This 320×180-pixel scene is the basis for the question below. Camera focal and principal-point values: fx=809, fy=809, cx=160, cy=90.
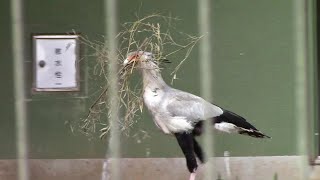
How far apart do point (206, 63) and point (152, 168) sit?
1.11m

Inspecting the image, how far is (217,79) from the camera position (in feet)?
22.4

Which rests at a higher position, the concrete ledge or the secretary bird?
the secretary bird

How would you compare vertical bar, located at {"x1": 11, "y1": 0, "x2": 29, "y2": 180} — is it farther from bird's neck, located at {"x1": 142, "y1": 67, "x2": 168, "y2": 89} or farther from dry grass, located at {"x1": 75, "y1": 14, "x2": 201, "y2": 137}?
bird's neck, located at {"x1": 142, "y1": 67, "x2": 168, "y2": 89}

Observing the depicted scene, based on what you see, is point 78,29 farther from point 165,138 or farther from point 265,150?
point 265,150

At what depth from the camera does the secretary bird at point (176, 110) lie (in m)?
6.07

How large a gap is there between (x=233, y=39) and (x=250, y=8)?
0.30 metres

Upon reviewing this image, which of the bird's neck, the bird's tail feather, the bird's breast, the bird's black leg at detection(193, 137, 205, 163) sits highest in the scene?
the bird's neck

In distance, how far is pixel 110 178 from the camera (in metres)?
6.65

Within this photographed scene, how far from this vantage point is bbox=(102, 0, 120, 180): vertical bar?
6102mm

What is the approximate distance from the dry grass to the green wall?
3.3 inches

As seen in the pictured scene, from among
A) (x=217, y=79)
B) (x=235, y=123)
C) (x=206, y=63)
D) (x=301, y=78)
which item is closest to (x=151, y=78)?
(x=206, y=63)

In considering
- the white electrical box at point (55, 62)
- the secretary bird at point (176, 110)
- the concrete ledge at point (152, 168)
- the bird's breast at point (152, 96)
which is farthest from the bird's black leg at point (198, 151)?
the white electrical box at point (55, 62)

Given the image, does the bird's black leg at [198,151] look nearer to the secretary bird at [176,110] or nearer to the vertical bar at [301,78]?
the secretary bird at [176,110]

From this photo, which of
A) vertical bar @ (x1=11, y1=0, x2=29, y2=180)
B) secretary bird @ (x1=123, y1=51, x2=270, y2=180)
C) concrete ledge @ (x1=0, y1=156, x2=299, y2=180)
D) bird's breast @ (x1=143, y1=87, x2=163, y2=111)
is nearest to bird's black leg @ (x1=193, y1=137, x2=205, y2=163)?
secretary bird @ (x1=123, y1=51, x2=270, y2=180)
